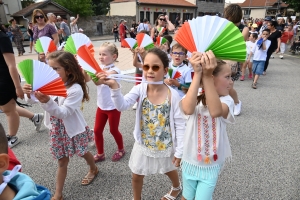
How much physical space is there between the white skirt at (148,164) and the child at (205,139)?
0.81ft

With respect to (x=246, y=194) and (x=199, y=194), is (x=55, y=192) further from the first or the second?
(x=246, y=194)

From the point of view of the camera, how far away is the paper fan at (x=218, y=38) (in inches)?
45.9

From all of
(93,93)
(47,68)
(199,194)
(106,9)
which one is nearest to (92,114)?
(93,93)

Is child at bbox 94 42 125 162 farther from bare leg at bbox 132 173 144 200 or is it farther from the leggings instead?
bare leg at bbox 132 173 144 200

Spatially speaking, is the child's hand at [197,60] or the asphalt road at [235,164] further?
the asphalt road at [235,164]

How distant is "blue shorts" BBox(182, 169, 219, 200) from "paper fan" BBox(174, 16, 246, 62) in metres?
0.96

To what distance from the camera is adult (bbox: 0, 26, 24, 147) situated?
2547 millimetres

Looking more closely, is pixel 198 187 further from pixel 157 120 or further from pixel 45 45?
pixel 45 45

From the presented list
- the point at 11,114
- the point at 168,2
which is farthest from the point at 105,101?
the point at 168,2

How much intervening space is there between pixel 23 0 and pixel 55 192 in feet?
151

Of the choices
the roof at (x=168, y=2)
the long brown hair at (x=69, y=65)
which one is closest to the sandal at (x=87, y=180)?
the long brown hair at (x=69, y=65)

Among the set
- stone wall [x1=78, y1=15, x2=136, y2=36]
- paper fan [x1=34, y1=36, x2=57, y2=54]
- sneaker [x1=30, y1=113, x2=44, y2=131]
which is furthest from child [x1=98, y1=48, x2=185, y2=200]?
stone wall [x1=78, y1=15, x2=136, y2=36]

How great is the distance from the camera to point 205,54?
1.17 m

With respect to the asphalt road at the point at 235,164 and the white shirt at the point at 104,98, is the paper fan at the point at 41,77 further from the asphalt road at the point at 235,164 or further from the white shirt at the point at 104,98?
the asphalt road at the point at 235,164
